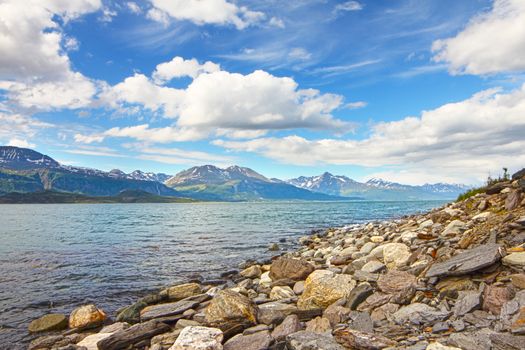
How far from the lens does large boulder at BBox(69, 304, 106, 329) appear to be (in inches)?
Result: 524

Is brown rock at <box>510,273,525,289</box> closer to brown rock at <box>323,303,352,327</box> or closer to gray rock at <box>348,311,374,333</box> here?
gray rock at <box>348,311,374,333</box>

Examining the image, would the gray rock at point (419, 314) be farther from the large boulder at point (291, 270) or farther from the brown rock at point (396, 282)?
the large boulder at point (291, 270)

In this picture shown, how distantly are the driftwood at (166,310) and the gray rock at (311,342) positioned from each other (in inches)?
220

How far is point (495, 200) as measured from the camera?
18969 mm

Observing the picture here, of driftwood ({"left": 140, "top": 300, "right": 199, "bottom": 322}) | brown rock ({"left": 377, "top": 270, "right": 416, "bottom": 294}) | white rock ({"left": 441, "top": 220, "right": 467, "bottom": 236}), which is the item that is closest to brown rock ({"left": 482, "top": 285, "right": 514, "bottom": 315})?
brown rock ({"left": 377, "top": 270, "right": 416, "bottom": 294})

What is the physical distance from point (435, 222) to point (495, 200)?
420cm

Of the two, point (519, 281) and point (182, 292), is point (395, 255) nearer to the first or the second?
point (519, 281)

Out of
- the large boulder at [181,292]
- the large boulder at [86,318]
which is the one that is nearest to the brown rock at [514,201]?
the large boulder at [181,292]

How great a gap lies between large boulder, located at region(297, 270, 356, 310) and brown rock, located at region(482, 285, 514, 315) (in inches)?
164

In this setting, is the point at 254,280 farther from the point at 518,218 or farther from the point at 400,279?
the point at 518,218

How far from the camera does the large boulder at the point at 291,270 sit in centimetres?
1608

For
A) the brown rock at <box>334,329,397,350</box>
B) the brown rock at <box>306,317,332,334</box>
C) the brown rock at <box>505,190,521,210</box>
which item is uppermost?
the brown rock at <box>505,190,521,210</box>

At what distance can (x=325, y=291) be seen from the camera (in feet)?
39.3

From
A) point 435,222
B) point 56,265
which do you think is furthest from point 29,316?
point 435,222
